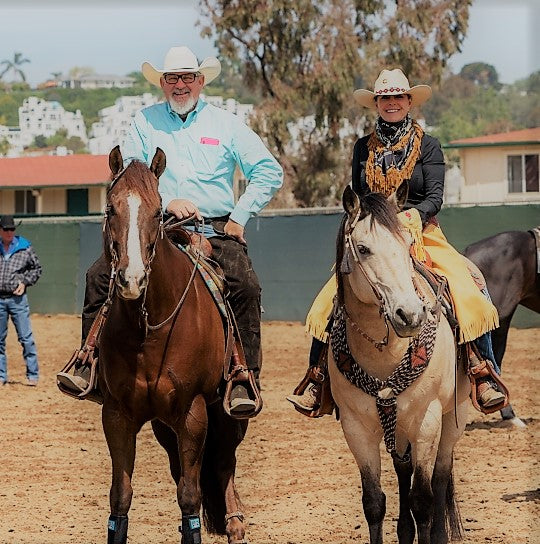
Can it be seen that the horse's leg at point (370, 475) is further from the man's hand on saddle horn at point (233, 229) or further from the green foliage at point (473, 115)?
the green foliage at point (473, 115)

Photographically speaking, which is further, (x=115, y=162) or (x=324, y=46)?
(x=324, y=46)

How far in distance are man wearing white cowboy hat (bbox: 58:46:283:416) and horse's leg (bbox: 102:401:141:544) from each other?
0.82 meters

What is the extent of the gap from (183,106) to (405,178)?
4.53ft

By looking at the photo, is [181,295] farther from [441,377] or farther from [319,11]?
[319,11]

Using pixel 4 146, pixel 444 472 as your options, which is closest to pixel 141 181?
pixel 444 472

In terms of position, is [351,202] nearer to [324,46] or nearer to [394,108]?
[394,108]

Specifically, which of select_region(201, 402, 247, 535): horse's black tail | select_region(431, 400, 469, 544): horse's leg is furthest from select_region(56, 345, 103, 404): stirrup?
select_region(431, 400, 469, 544): horse's leg

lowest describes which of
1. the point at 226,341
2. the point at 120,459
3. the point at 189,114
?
the point at 120,459

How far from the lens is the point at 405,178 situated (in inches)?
260

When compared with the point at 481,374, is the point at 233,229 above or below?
above

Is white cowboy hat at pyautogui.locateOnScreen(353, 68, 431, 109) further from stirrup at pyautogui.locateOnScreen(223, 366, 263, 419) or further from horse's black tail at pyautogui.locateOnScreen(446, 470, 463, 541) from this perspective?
horse's black tail at pyautogui.locateOnScreen(446, 470, 463, 541)

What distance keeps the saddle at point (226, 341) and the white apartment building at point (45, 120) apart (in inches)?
1953

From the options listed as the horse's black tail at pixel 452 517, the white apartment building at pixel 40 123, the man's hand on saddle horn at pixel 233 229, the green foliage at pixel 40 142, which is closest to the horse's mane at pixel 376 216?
the man's hand on saddle horn at pixel 233 229

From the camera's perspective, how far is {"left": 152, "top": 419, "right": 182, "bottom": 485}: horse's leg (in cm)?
652
